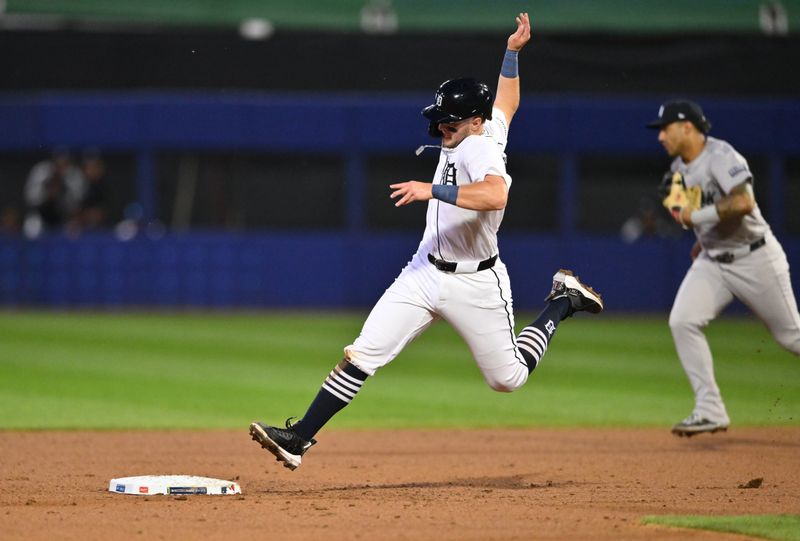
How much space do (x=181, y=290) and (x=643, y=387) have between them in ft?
32.3

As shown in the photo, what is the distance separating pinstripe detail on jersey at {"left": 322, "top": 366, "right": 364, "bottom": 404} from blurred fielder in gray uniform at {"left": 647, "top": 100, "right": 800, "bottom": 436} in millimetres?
2690

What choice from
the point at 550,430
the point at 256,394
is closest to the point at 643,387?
the point at 550,430

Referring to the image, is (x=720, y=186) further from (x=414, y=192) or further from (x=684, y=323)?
(x=414, y=192)

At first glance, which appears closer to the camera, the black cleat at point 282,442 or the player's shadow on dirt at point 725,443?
the black cleat at point 282,442

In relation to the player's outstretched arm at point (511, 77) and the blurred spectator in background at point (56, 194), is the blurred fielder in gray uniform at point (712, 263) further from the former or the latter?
the blurred spectator in background at point (56, 194)

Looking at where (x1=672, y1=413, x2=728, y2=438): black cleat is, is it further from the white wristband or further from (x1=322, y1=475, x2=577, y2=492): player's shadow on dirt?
(x1=322, y1=475, x2=577, y2=492): player's shadow on dirt

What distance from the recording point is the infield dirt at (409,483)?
564 centimetres

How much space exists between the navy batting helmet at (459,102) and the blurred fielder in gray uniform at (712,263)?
2220 mm

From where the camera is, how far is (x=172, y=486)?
6.50m

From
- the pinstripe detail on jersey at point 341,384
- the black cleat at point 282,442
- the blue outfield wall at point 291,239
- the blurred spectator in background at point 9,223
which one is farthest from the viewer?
the blurred spectator in background at point 9,223

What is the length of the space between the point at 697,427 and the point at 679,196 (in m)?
1.44

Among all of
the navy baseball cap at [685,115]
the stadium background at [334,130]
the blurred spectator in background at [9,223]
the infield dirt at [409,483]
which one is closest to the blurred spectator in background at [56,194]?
the blurred spectator in background at [9,223]

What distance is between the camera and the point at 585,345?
15086 millimetres

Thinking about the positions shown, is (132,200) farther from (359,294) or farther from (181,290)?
(359,294)
